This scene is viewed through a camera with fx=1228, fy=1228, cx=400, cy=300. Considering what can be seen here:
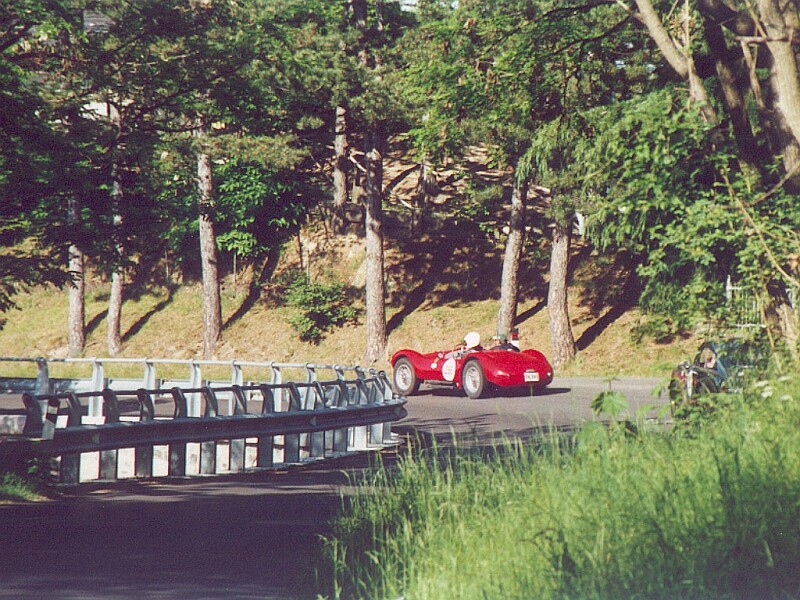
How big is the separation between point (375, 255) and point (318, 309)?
4714mm

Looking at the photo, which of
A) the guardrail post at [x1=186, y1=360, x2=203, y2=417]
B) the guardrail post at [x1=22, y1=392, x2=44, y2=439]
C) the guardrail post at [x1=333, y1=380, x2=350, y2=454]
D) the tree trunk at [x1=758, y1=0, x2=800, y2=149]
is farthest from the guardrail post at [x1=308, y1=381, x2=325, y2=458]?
the tree trunk at [x1=758, y1=0, x2=800, y2=149]

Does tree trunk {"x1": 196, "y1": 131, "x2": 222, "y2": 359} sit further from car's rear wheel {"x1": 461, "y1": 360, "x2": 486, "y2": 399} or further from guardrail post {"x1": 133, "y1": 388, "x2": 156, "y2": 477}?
guardrail post {"x1": 133, "y1": 388, "x2": 156, "y2": 477}

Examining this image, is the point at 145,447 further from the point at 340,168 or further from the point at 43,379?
the point at 340,168

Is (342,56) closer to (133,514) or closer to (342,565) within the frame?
(133,514)

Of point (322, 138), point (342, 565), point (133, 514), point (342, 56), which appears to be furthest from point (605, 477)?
point (322, 138)

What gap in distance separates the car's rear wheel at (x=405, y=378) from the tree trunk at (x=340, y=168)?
1238cm

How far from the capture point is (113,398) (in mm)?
12531

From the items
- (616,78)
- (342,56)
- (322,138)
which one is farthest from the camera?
(322,138)

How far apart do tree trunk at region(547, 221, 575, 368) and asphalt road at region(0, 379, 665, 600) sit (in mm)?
19773

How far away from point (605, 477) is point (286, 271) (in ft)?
123

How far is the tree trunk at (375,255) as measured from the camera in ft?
121

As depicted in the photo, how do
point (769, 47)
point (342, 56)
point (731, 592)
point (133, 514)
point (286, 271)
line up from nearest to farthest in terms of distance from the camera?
point (731, 592)
point (133, 514)
point (769, 47)
point (342, 56)
point (286, 271)

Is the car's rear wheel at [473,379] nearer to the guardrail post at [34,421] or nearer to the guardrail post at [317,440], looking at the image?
the guardrail post at [317,440]

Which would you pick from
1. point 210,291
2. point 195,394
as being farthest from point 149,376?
point 210,291
